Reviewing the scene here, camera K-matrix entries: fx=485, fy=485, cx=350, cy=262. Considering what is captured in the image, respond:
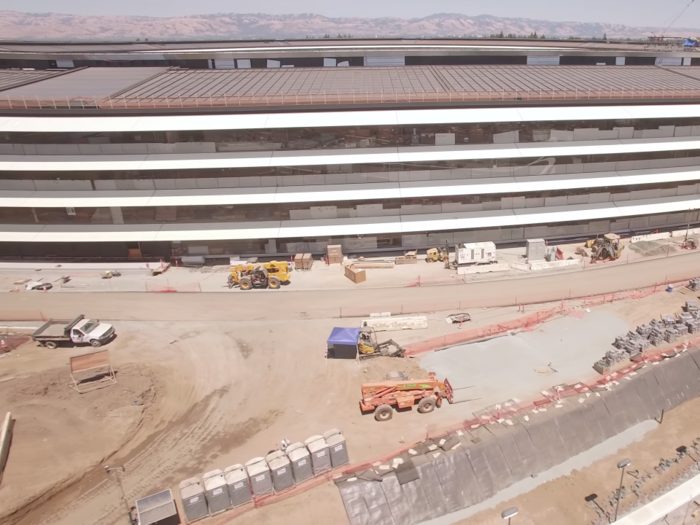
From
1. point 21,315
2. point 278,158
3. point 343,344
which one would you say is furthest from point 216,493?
point 278,158

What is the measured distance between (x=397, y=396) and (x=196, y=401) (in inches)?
433

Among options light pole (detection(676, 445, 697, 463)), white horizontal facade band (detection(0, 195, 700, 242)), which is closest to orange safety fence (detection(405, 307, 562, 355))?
light pole (detection(676, 445, 697, 463))

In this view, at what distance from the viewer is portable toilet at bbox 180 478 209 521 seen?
754 inches

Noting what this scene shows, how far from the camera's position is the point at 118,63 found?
55.0 meters

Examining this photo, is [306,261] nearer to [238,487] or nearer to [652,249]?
[238,487]

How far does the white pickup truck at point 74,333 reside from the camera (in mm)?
31734

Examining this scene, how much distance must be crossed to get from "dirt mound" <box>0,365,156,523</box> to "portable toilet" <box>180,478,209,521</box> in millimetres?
6099

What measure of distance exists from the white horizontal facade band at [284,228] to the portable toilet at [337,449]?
882 inches

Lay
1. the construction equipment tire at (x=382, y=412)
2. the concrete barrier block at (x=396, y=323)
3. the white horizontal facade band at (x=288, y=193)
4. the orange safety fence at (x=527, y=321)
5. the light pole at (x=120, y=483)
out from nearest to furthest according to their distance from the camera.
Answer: the light pole at (x=120, y=483) → the construction equipment tire at (x=382, y=412) → the orange safety fence at (x=527, y=321) → the concrete barrier block at (x=396, y=323) → the white horizontal facade band at (x=288, y=193)

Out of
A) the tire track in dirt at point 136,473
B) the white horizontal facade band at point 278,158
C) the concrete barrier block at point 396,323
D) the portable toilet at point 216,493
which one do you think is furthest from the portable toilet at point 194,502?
the white horizontal facade band at point 278,158

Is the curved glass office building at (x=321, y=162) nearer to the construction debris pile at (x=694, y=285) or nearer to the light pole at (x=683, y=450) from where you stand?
the construction debris pile at (x=694, y=285)

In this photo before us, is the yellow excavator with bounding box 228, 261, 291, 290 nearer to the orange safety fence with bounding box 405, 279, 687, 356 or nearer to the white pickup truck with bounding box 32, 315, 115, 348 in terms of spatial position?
the white pickup truck with bounding box 32, 315, 115, 348

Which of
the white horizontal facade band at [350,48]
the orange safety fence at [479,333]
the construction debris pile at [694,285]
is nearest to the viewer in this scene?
the orange safety fence at [479,333]

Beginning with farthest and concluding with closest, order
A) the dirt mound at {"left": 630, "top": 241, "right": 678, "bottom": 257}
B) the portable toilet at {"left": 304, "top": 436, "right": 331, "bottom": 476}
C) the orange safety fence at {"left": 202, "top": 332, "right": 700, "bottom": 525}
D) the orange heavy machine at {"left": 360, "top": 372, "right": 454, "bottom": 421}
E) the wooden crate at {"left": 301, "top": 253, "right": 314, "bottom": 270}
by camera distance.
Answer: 1. the dirt mound at {"left": 630, "top": 241, "right": 678, "bottom": 257}
2. the wooden crate at {"left": 301, "top": 253, "right": 314, "bottom": 270}
3. the orange heavy machine at {"left": 360, "top": 372, "right": 454, "bottom": 421}
4. the portable toilet at {"left": 304, "top": 436, "right": 331, "bottom": 476}
5. the orange safety fence at {"left": 202, "top": 332, "right": 700, "bottom": 525}
